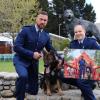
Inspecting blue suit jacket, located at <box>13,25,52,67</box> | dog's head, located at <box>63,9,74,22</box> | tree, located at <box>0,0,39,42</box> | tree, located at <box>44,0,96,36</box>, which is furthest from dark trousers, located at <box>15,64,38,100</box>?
tree, located at <box>44,0,96,36</box>

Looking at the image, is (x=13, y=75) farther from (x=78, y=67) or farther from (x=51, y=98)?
(x=78, y=67)

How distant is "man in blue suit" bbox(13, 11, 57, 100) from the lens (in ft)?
24.7

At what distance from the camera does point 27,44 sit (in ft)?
25.8

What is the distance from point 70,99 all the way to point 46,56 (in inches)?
38.4

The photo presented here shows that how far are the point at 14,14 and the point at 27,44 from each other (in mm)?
36910

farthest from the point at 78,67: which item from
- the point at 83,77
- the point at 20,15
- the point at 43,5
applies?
the point at 43,5

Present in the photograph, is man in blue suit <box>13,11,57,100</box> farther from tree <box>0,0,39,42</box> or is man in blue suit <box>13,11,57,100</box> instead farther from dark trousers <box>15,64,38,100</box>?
tree <box>0,0,39,42</box>

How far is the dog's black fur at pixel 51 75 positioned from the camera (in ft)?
28.0

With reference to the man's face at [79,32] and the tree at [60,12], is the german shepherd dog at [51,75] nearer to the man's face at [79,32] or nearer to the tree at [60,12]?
the man's face at [79,32]

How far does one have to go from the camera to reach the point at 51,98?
8.68 meters

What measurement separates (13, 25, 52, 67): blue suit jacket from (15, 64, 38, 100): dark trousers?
147 millimetres

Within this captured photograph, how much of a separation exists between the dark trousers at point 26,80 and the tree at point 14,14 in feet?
119

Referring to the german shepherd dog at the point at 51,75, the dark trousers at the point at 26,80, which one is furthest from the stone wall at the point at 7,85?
the dark trousers at the point at 26,80

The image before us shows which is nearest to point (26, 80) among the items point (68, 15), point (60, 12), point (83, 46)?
point (83, 46)
